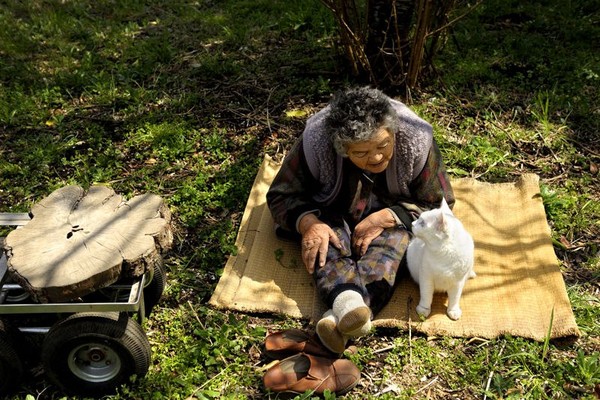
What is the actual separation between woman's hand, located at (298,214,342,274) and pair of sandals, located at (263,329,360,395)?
45 cm

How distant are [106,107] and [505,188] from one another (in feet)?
11.1

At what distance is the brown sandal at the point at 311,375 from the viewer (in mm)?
2855

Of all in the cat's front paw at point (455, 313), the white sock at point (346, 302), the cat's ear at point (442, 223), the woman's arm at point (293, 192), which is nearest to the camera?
the cat's ear at point (442, 223)

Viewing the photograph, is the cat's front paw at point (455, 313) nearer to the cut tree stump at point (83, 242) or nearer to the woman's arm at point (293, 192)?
the woman's arm at point (293, 192)

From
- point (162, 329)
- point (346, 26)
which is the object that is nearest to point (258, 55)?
point (346, 26)

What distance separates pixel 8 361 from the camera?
2764 mm

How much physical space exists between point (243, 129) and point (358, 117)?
207 centimetres

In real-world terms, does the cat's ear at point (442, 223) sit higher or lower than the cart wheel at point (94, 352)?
higher

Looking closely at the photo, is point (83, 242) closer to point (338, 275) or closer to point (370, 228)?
point (338, 275)

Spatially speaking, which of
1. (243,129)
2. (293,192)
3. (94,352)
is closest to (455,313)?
(293,192)

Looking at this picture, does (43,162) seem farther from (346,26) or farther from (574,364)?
(574,364)

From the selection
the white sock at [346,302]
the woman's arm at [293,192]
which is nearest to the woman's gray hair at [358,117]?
the woman's arm at [293,192]

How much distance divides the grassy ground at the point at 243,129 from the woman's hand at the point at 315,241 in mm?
395

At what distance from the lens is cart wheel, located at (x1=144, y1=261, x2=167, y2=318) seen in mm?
3291
